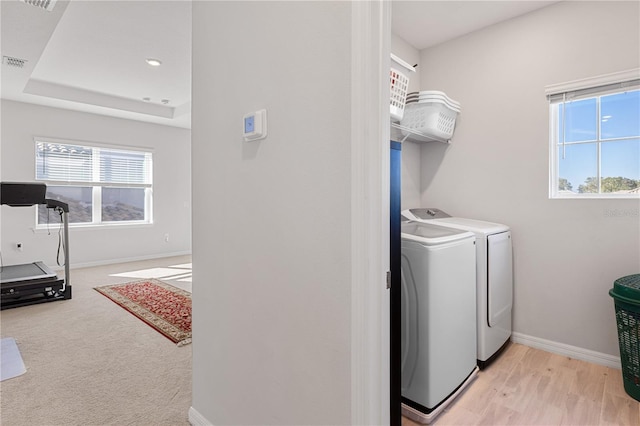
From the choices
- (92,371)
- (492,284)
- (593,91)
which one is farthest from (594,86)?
(92,371)

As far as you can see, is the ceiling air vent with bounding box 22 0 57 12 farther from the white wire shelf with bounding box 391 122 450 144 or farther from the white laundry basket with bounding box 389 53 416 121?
the white wire shelf with bounding box 391 122 450 144

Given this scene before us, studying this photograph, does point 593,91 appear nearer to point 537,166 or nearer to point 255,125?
point 537,166

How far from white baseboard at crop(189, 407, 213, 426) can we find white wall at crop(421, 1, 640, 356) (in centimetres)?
236

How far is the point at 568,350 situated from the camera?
2385 mm

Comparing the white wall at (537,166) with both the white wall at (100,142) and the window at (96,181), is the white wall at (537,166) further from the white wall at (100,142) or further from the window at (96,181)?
the window at (96,181)

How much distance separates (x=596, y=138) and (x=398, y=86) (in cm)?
152

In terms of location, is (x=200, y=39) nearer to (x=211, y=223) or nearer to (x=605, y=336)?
(x=211, y=223)

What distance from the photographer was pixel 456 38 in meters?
2.89

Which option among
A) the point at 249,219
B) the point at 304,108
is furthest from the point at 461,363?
the point at 304,108

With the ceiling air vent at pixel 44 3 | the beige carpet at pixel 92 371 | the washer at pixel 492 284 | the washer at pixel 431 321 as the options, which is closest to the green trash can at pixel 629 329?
the washer at pixel 492 284

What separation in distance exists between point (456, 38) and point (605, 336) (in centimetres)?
257

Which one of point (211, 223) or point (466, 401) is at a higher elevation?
point (211, 223)

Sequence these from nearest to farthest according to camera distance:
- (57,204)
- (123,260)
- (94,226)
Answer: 1. (57,204)
2. (94,226)
3. (123,260)

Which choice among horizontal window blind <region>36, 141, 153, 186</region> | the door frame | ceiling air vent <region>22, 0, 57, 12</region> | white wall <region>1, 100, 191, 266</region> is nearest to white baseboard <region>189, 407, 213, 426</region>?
the door frame
